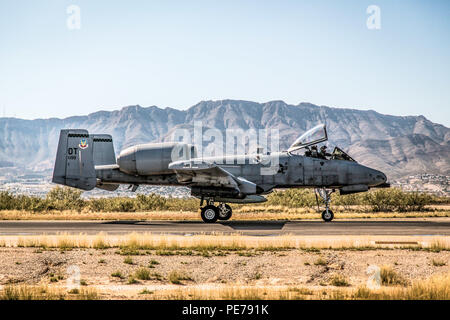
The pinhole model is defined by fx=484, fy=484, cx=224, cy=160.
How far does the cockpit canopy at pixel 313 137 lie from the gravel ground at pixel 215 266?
11300 millimetres

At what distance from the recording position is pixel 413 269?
13.8 meters

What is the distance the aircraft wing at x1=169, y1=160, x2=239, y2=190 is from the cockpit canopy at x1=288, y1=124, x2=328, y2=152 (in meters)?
4.30

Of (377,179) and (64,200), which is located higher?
(377,179)

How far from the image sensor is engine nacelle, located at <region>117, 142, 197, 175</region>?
26.6 metres

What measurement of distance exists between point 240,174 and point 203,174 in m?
2.42

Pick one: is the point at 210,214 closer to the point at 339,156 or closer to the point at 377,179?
the point at 339,156

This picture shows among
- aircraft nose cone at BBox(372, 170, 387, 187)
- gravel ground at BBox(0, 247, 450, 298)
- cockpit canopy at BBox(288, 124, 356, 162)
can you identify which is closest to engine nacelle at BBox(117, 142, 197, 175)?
cockpit canopy at BBox(288, 124, 356, 162)

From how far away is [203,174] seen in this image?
84.8 feet

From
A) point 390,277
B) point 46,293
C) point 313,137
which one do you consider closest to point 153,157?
point 313,137

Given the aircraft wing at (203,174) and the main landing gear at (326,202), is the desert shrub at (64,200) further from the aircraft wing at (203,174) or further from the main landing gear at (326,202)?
the main landing gear at (326,202)

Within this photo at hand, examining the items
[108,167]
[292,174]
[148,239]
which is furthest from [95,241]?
[292,174]

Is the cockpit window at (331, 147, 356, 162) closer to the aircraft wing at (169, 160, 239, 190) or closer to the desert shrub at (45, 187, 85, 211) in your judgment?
the aircraft wing at (169, 160, 239, 190)

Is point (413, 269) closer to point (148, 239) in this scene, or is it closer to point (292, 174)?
point (148, 239)
